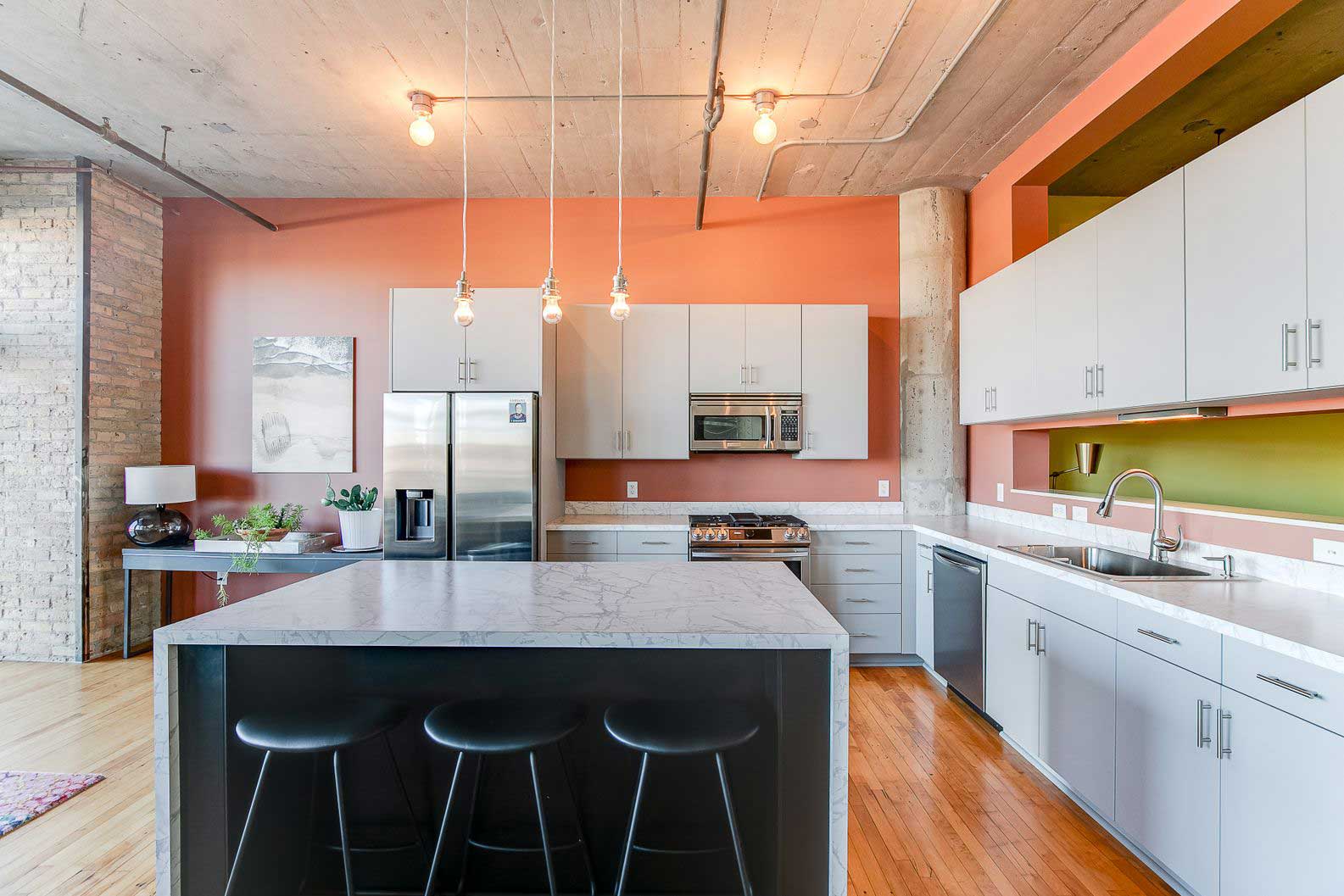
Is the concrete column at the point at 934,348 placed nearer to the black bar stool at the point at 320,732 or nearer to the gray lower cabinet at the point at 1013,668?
the gray lower cabinet at the point at 1013,668

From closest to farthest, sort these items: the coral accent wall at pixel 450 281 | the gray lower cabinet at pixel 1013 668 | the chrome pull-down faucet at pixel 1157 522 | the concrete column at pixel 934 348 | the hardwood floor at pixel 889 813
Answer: the hardwood floor at pixel 889 813 < the chrome pull-down faucet at pixel 1157 522 < the gray lower cabinet at pixel 1013 668 < the concrete column at pixel 934 348 < the coral accent wall at pixel 450 281

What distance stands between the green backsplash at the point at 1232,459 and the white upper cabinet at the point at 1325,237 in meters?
1.45

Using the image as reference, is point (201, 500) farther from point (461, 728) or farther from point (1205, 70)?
point (1205, 70)

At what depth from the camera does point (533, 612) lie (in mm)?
1722

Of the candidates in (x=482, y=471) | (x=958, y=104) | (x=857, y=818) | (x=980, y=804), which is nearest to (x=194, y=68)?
(x=482, y=471)

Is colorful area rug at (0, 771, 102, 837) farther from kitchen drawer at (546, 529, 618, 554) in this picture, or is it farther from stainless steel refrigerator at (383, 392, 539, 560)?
kitchen drawer at (546, 529, 618, 554)

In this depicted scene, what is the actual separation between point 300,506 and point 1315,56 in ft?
19.1

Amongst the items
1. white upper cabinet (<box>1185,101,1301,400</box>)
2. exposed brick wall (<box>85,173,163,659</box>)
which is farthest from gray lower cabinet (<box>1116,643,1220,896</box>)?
exposed brick wall (<box>85,173,163,659</box>)

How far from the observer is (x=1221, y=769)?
1.69 meters

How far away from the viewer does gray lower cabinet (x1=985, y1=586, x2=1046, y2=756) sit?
2609mm

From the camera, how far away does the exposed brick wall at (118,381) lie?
3.90 m

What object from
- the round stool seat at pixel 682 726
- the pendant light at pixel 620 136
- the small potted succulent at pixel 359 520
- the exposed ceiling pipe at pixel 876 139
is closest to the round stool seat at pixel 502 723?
the round stool seat at pixel 682 726

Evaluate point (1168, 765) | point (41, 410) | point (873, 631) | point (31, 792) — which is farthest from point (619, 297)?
point (41, 410)

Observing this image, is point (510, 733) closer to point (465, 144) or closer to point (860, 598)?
point (860, 598)
